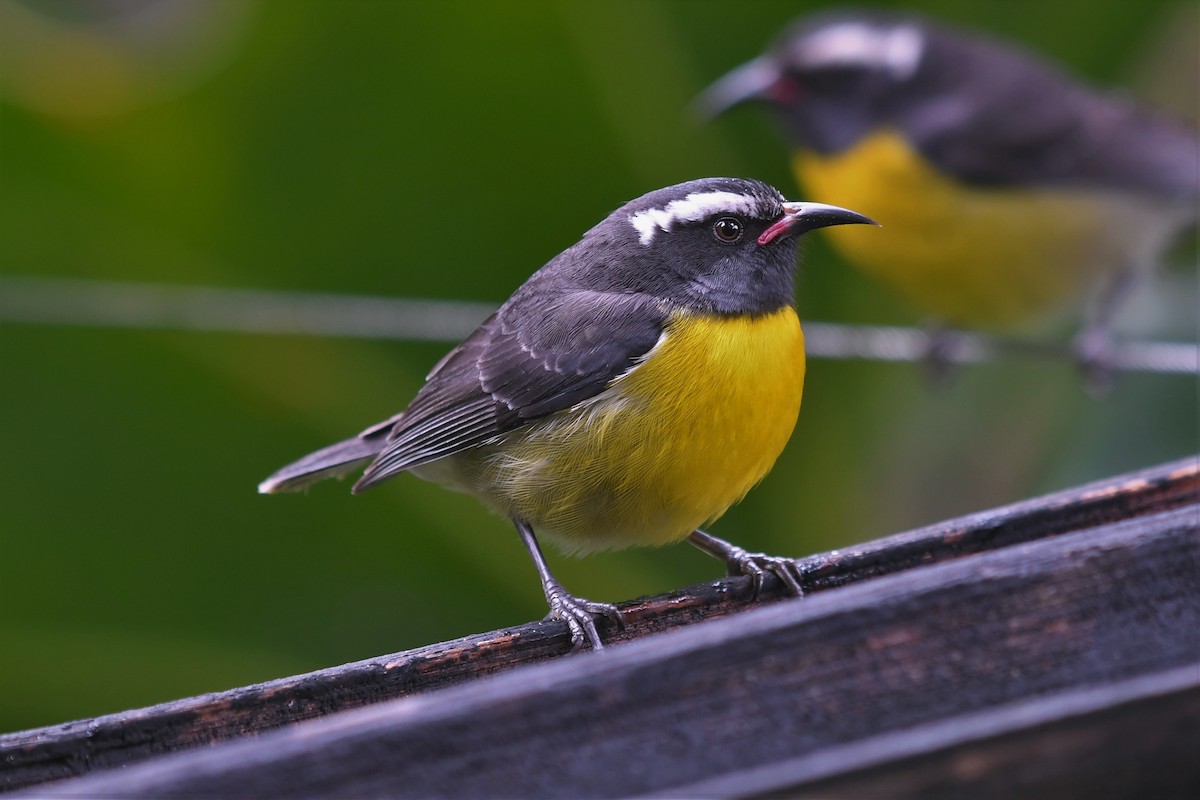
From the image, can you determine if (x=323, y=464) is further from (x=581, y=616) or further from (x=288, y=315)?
(x=581, y=616)

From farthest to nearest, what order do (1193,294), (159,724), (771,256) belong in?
(1193,294)
(771,256)
(159,724)

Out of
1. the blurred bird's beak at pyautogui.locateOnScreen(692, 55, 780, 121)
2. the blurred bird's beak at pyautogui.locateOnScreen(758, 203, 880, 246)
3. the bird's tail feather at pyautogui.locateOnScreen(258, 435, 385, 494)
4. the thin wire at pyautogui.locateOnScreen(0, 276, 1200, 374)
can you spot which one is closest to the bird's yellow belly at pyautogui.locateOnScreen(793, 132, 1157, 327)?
the blurred bird's beak at pyautogui.locateOnScreen(692, 55, 780, 121)

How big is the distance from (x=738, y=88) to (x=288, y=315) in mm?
2512

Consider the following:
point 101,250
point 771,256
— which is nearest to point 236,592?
point 101,250

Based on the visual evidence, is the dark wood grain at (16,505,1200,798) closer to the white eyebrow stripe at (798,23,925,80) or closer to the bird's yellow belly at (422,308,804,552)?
the bird's yellow belly at (422,308,804,552)

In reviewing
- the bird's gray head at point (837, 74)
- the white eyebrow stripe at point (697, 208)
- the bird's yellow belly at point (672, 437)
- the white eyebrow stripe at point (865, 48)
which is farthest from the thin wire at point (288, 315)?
the white eyebrow stripe at point (865, 48)

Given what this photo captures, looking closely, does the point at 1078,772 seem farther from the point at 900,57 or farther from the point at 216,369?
the point at 900,57

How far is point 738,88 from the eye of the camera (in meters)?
6.04

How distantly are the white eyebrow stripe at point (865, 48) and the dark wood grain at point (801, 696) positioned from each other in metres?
4.71

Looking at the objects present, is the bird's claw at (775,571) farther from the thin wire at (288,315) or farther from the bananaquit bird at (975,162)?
the bananaquit bird at (975,162)

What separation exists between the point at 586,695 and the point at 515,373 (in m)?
1.89

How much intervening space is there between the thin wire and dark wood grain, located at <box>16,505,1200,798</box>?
2.30 metres

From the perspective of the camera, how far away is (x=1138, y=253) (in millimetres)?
6293

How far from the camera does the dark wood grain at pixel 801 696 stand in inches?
62.2
